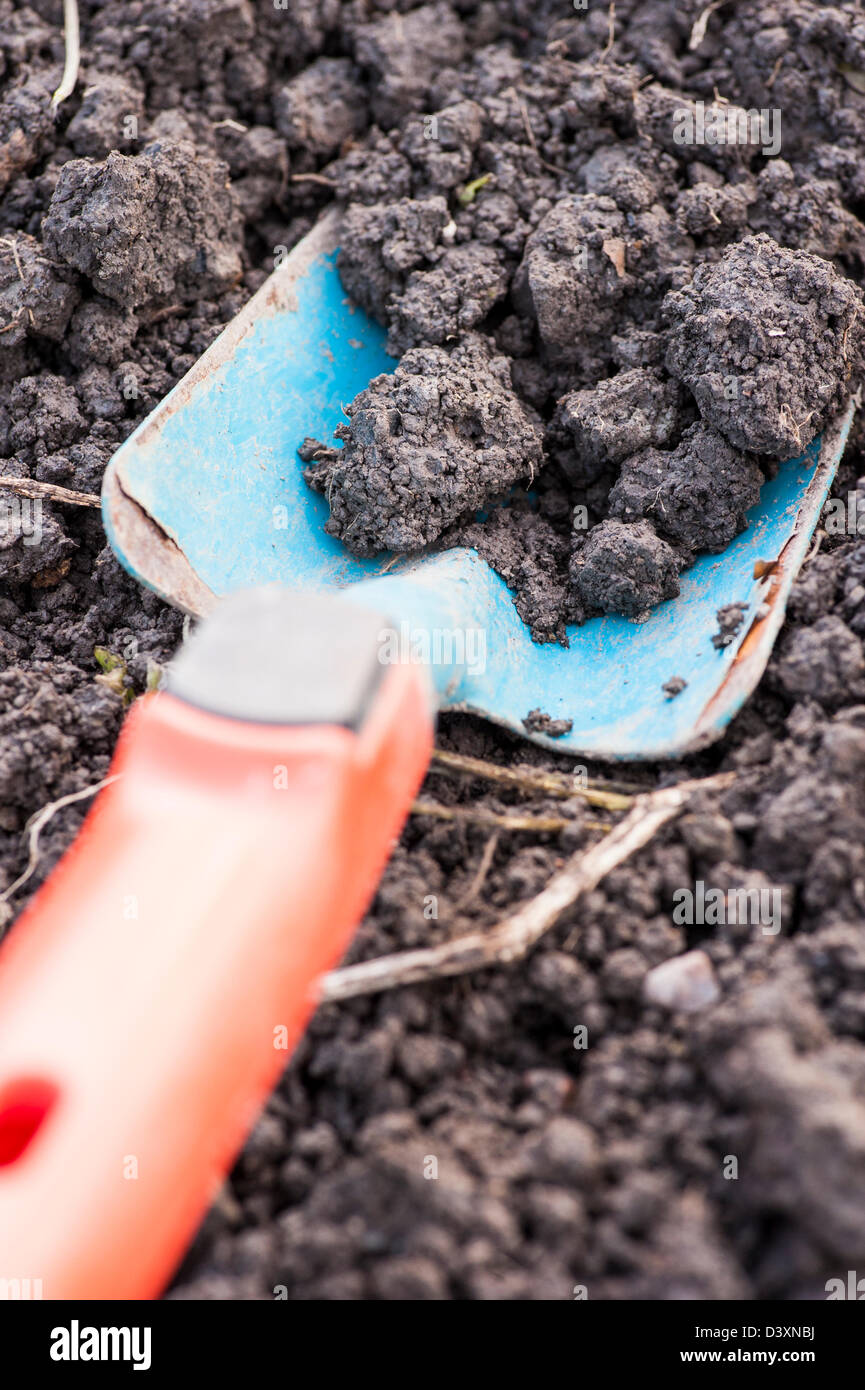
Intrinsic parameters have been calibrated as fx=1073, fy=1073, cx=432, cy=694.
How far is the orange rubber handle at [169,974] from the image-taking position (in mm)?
1122

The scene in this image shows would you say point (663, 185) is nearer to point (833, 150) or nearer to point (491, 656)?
point (833, 150)

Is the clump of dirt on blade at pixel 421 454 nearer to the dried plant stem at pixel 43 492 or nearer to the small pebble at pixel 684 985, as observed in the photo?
the dried plant stem at pixel 43 492

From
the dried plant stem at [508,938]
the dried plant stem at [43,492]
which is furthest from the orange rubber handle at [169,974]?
the dried plant stem at [43,492]

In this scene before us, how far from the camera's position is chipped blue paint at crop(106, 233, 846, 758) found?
186 centimetres

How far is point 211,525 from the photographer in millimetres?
1994

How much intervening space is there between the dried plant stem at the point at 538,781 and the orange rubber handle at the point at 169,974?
453mm

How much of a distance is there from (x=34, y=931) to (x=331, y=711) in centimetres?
44

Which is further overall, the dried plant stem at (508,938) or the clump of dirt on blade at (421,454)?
the clump of dirt on blade at (421,454)

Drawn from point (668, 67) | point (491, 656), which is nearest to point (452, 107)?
point (668, 67)

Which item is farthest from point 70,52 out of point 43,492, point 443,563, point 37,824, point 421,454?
point 37,824

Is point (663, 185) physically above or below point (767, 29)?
below

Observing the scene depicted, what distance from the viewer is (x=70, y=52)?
245cm

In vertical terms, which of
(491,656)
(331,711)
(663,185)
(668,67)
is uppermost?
(668,67)
